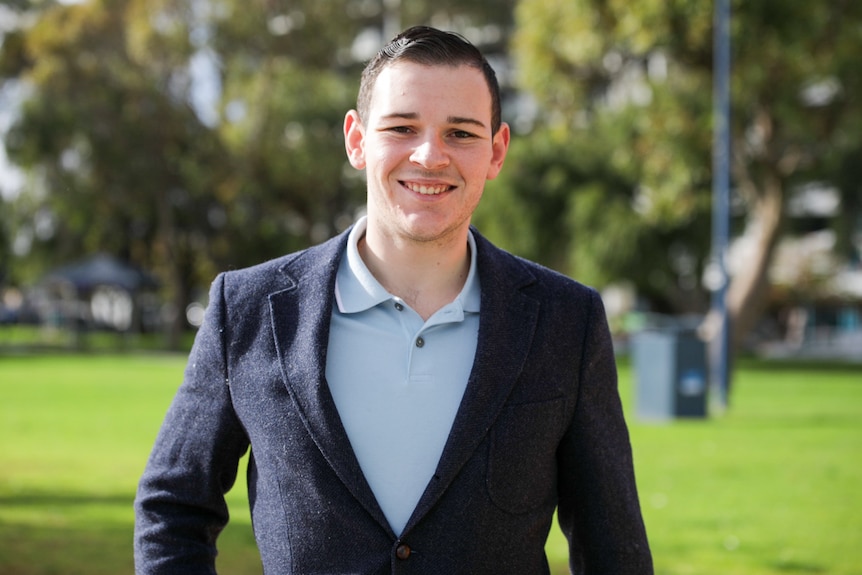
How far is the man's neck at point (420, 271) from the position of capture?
238cm

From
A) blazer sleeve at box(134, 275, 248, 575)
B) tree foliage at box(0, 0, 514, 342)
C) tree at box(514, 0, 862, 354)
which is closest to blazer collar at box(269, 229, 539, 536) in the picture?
blazer sleeve at box(134, 275, 248, 575)

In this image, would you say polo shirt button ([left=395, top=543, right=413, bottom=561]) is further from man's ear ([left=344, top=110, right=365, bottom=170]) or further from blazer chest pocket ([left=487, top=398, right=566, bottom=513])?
man's ear ([left=344, top=110, right=365, bottom=170])

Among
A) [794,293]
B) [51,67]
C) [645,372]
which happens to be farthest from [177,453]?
[794,293]

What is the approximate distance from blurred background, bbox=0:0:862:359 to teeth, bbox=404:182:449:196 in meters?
17.0

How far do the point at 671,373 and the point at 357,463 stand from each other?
13.3 metres

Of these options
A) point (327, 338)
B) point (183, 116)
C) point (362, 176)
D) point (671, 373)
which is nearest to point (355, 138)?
point (327, 338)

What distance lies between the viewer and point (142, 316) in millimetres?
60250

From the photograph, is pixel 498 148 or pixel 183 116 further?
pixel 183 116

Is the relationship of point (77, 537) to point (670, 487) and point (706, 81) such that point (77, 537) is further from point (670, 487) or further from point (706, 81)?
point (706, 81)

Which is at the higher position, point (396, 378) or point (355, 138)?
point (355, 138)

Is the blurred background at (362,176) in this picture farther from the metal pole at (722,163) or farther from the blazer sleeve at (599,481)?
the blazer sleeve at (599,481)

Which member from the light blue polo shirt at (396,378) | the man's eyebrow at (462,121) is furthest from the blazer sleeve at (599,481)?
the man's eyebrow at (462,121)

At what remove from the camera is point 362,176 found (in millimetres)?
36844

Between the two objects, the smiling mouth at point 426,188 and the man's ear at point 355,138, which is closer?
the smiling mouth at point 426,188
